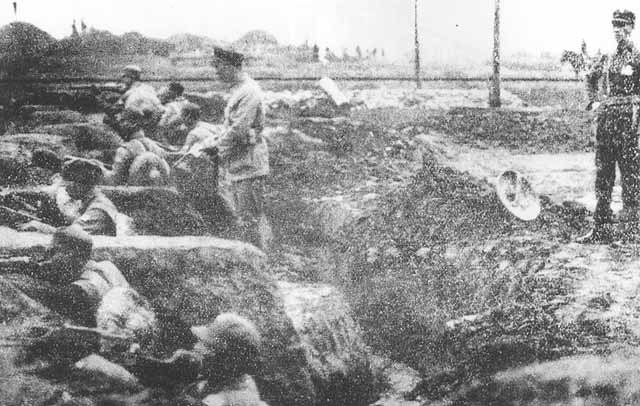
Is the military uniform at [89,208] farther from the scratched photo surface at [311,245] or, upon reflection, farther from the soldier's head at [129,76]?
the soldier's head at [129,76]

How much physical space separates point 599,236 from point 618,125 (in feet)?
2.14

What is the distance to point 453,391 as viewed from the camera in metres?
2.89

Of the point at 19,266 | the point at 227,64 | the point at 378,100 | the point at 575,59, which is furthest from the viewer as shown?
the point at 378,100

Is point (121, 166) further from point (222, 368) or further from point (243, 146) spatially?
point (222, 368)

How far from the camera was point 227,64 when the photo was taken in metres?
3.68

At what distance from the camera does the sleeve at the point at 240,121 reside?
371 centimetres

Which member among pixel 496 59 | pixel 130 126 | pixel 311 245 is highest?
pixel 496 59

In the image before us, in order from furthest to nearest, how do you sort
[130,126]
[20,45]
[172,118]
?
1. [172,118]
2. [20,45]
3. [130,126]

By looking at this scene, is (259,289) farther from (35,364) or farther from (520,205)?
(520,205)

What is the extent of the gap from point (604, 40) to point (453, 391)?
2.44 meters

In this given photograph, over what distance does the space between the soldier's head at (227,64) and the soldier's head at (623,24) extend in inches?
87.3

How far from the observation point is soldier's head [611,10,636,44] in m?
3.13

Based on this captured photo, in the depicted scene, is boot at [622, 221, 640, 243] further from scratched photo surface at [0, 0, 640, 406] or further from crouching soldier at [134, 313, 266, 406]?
crouching soldier at [134, 313, 266, 406]

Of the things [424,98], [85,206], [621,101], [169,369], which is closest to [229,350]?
[169,369]
